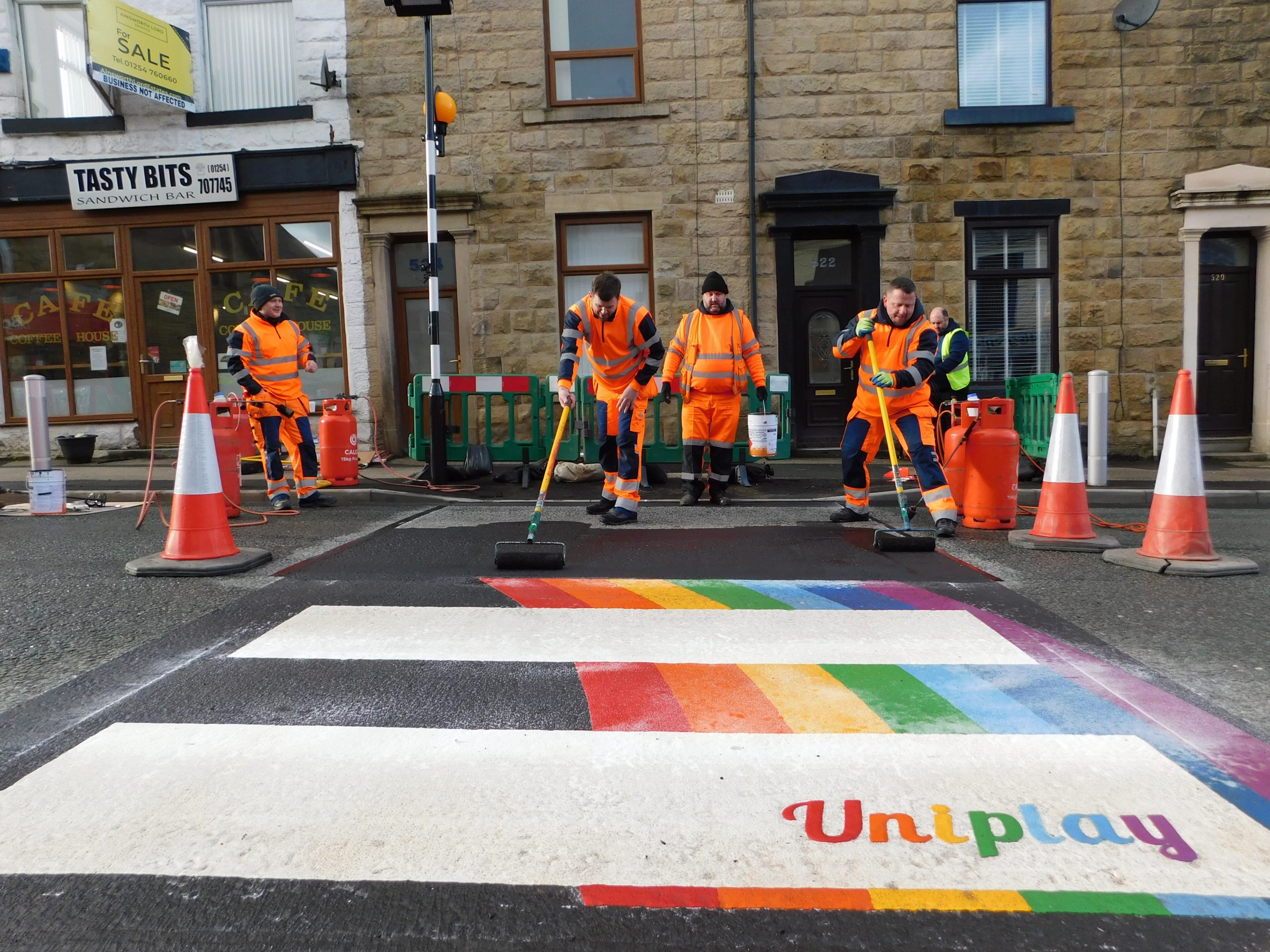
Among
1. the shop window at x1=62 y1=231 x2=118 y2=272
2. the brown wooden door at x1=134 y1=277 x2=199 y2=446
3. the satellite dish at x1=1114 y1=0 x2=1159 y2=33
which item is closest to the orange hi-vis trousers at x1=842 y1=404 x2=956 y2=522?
the satellite dish at x1=1114 y1=0 x2=1159 y2=33

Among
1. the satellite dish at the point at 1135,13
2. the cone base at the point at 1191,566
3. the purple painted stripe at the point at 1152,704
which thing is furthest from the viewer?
the satellite dish at the point at 1135,13

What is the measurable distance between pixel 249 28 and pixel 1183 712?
46.6 feet

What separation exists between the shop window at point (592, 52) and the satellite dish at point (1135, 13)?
6310 mm

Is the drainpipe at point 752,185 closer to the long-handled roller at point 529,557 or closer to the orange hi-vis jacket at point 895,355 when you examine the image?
the orange hi-vis jacket at point 895,355

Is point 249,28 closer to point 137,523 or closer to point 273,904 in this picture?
point 137,523

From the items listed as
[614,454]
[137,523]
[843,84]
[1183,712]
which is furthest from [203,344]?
[1183,712]

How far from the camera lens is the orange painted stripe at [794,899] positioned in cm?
189

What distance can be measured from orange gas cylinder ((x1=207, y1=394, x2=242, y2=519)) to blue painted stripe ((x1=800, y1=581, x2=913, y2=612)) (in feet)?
17.3

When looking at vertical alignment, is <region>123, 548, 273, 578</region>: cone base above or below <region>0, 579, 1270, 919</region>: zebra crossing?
above

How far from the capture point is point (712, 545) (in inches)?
245

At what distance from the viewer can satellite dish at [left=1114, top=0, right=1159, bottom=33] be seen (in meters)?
11.6

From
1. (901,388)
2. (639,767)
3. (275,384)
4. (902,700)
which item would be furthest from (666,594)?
(275,384)

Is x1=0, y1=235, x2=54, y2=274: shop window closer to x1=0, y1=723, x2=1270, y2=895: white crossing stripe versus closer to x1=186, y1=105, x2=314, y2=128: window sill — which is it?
x1=186, y1=105, x2=314, y2=128: window sill

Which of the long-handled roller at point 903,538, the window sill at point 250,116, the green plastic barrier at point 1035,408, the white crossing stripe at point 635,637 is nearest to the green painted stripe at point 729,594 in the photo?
the white crossing stripe at point 635,637
